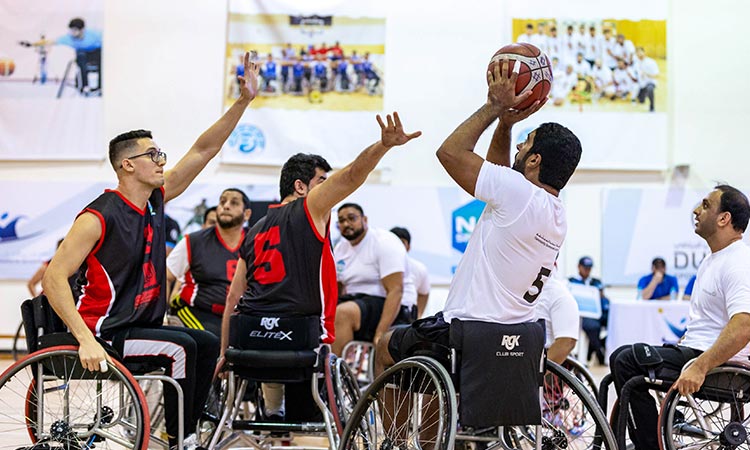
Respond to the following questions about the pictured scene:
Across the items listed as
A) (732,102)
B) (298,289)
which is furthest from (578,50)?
(298,289)

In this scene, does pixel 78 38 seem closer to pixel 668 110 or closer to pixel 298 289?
pixel 668 110

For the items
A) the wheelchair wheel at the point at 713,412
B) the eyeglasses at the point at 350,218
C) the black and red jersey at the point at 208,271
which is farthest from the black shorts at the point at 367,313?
the wheelchair wheel at the point at 713,412

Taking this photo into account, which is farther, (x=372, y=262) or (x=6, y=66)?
(x=6, y=66)

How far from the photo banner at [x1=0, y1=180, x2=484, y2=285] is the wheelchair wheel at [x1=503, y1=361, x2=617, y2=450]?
20.4 ft

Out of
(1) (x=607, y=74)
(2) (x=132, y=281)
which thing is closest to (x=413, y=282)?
(2) (x=132, y=281)

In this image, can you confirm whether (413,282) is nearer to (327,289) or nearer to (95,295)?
(327,289)

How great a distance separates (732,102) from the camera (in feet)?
34.3

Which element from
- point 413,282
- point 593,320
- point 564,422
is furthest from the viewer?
point 593,320

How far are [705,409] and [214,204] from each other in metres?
7.31

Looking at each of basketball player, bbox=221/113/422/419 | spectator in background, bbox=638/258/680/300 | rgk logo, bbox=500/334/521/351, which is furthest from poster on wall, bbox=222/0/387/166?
rgk logo, bbox=500/334/521/351

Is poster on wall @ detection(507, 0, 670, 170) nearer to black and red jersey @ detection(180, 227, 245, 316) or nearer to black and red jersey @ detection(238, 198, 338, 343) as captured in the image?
black and red jersey @ detection(180, 227, 245, 316)

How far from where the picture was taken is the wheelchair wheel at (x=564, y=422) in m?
2.91

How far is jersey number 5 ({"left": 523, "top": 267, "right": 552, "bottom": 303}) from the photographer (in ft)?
10.1

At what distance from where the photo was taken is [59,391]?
3.34 meters
